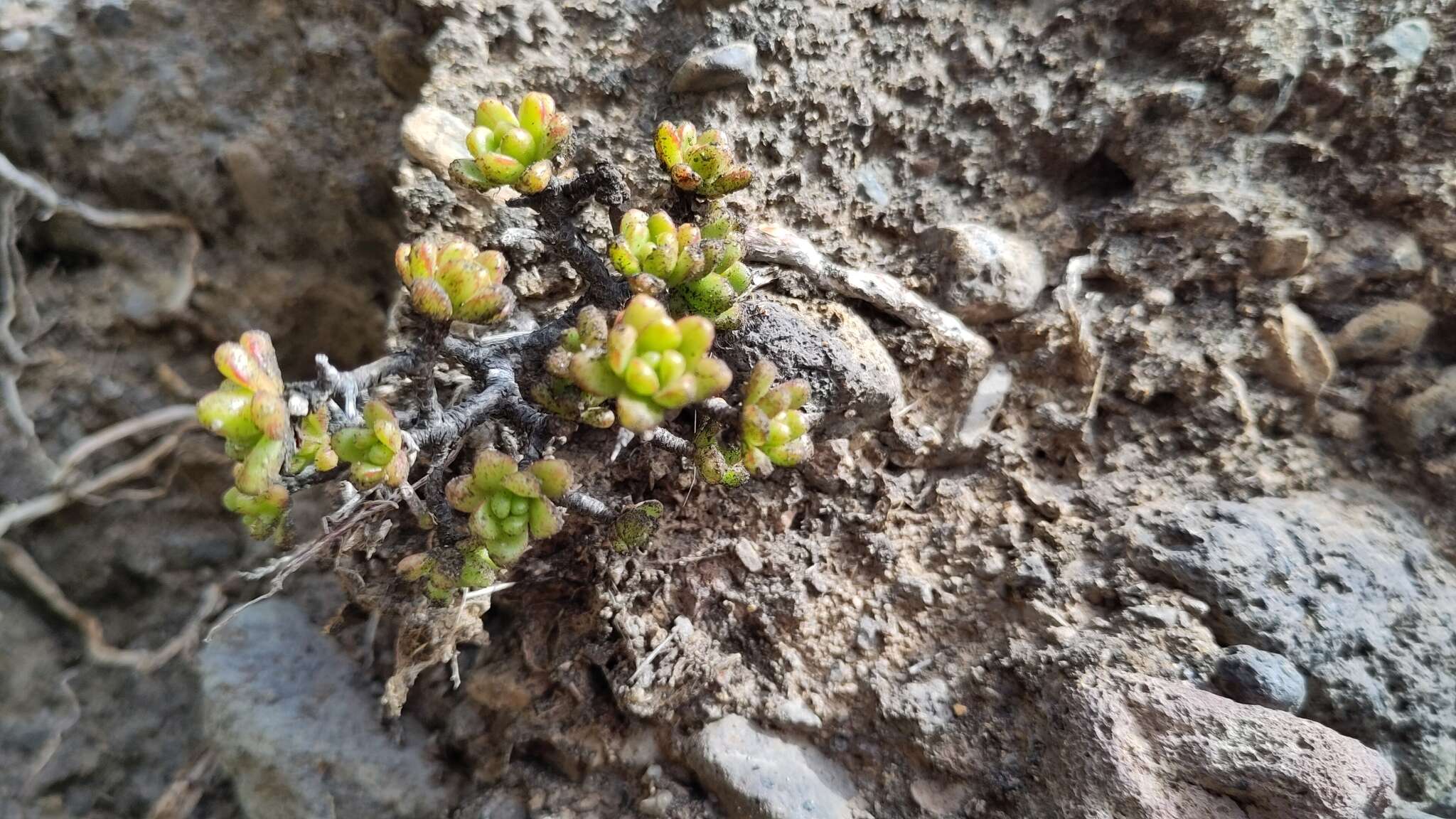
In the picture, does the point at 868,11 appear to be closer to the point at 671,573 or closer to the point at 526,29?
the point at 526,29

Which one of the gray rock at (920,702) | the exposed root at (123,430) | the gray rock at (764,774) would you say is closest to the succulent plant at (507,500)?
the gray rock at (764,774)

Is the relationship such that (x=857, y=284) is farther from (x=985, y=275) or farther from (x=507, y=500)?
(x=507, y=500)

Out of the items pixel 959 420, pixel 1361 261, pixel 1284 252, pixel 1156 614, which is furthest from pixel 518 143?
pixel 1361 261

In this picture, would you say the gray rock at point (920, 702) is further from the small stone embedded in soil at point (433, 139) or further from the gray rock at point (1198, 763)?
the small stone embedded in soil at point (433, 139)

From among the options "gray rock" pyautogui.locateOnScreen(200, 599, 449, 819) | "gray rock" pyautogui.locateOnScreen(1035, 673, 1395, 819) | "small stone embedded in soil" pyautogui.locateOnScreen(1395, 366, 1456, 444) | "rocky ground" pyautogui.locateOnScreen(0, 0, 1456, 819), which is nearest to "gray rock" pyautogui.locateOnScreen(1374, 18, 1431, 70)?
"rocky ground" pyautogui.locateOnScreen(0, 0, 1456, 819)

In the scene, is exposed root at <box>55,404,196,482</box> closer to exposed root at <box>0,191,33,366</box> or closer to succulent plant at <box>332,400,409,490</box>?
exposed root at <box>0,191,33,366</box>

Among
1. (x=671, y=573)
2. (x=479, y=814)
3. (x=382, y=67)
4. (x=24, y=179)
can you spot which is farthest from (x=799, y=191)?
(x=24, y=179)
